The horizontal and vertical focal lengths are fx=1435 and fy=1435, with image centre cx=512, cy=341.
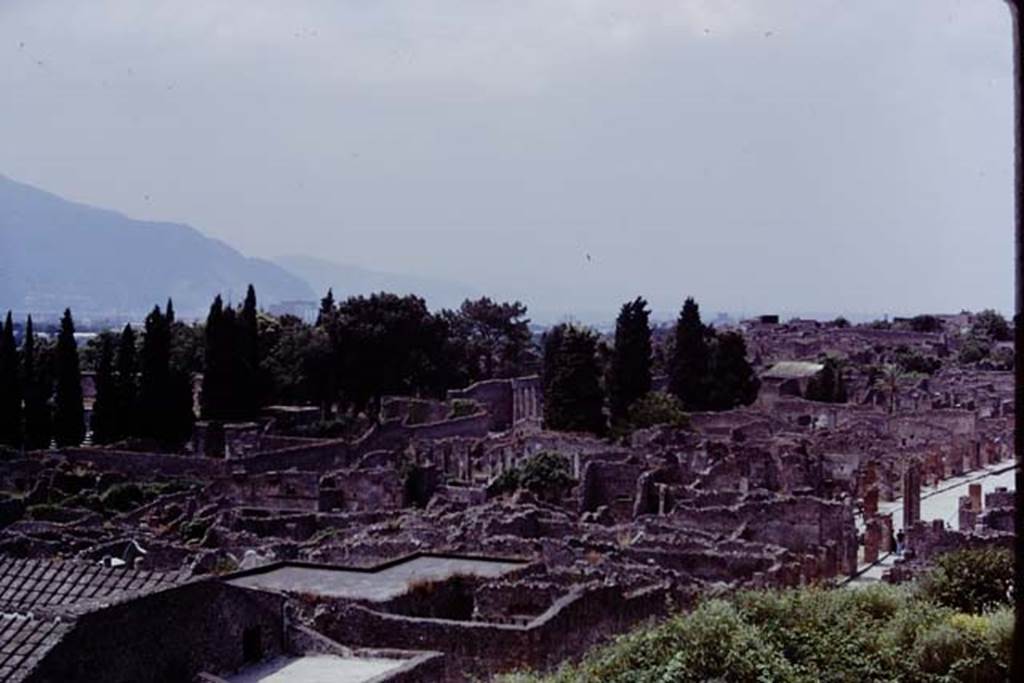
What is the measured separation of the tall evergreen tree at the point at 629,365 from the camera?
55625mm

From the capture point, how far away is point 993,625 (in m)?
14.1

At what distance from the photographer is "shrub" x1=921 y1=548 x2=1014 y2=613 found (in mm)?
17297

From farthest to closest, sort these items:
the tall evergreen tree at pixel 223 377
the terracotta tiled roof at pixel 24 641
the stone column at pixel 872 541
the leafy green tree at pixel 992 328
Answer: the leafy green tree at pixel 992 328 < the tall evergreen tree at pixel 223 377 < the stone column at pixel 872 541 < the terracotta tiled roof at pixel 24 641

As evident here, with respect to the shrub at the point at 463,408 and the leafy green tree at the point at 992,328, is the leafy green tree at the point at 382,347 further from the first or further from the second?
the leafy green tree at the point at 992,328

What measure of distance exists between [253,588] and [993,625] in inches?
314

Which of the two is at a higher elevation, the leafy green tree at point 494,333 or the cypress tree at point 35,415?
the leafy green tree at point 494,333

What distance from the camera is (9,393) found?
1977 inches

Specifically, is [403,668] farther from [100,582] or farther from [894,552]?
[894,552]

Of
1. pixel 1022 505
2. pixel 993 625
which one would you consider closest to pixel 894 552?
pixel 993 625

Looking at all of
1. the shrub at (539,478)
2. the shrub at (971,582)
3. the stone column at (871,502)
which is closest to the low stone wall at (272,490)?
the shrub at (539,478)

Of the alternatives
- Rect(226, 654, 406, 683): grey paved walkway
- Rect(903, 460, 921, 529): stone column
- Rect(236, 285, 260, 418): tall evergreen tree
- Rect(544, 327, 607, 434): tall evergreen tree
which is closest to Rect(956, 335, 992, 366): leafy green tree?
Rect(544, 327, 607, 434): tall evergreen tree

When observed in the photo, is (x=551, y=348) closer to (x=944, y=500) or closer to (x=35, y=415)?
(x=35, y=415)

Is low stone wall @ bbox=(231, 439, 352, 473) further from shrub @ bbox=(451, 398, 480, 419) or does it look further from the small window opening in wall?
the small window opening in wall

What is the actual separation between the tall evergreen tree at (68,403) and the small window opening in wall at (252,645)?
38.0 meters
